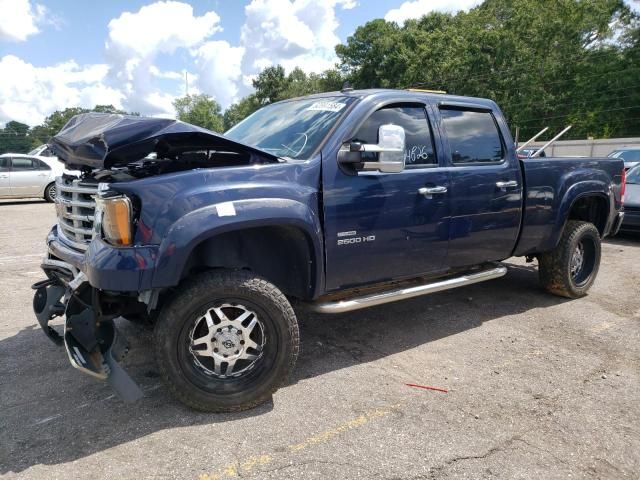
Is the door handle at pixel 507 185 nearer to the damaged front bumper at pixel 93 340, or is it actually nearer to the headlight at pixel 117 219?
the headlight at pixel 117 219

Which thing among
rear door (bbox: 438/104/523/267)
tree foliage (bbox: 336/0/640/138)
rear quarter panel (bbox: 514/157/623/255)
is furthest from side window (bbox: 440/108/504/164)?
tree foliage (bbox: 336/0/640/138)

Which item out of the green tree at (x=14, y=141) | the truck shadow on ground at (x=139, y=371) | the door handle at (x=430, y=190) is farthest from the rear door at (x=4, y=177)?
the green tree at (x=14, y=141)

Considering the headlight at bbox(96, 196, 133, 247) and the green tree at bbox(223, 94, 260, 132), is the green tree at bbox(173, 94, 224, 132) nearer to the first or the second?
the green tree at bbox(223, 94, 260, 132)

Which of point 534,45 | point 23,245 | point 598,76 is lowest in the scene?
point 23,245

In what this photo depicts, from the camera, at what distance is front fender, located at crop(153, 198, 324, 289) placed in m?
2.76

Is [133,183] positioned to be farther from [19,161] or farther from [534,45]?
[534,45]

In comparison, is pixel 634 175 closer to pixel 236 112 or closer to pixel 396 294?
pixel 396 294

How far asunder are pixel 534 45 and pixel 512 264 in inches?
1445

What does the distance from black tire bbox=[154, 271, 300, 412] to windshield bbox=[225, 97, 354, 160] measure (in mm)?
1026

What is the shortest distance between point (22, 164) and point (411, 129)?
48.5ft

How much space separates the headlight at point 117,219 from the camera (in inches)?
107

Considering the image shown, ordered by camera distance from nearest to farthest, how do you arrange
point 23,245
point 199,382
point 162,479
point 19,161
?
point 162,479 → point 199,382 → point 23,245 → point 19,161

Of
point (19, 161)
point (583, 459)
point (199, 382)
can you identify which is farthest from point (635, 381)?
point (19, 161)

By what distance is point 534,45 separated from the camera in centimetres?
3759
